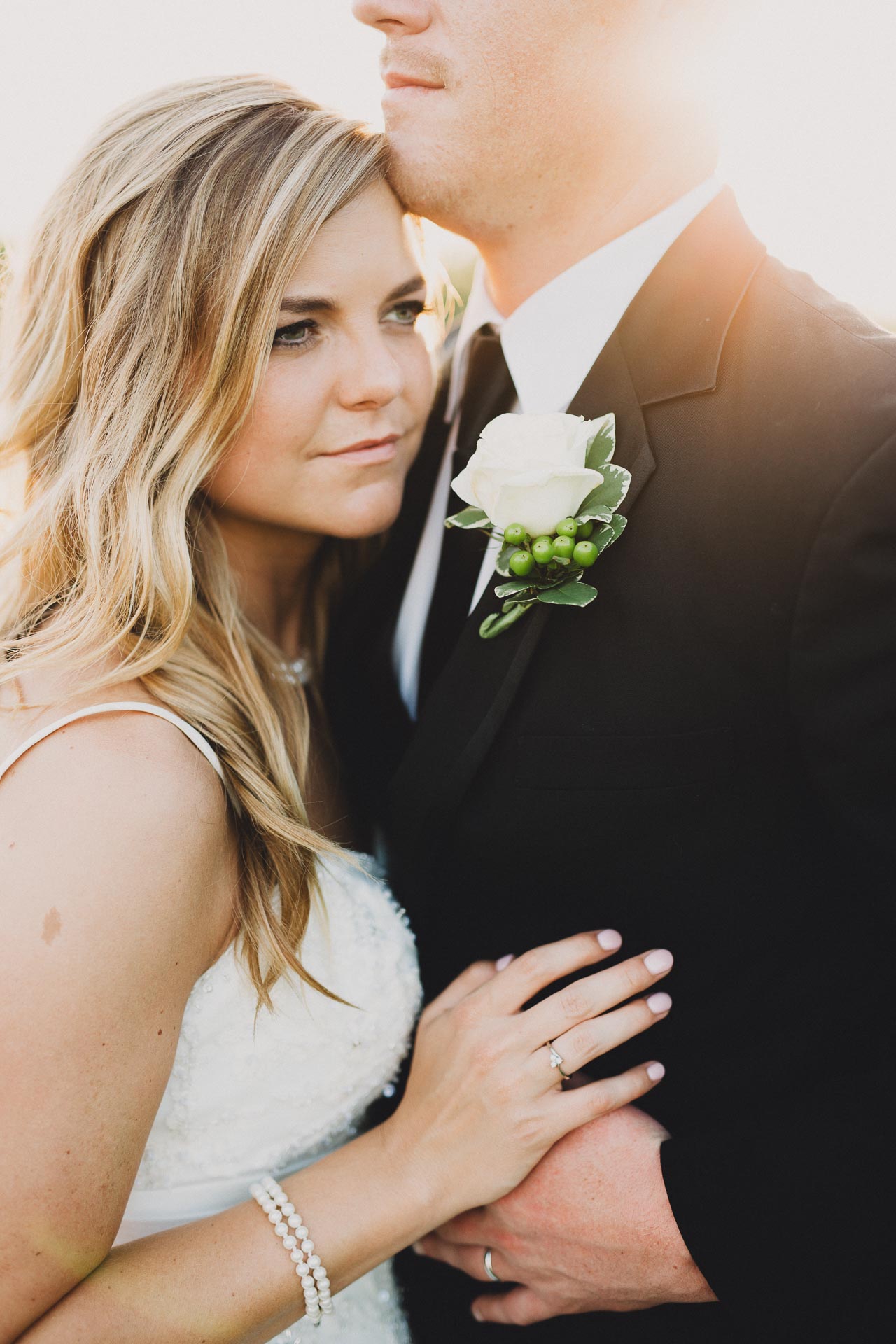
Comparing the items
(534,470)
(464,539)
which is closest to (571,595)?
(534,470)

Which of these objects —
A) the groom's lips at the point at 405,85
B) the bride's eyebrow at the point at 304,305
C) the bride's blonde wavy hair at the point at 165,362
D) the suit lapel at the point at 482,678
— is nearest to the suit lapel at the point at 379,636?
the bride's blonde wavy hair at the point at 165,362

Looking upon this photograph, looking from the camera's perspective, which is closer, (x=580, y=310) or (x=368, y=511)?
(x=580, y=310)

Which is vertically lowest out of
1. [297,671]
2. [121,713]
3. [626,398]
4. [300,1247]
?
[300,1247]

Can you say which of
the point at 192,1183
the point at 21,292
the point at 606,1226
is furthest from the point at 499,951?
the point at 21,292

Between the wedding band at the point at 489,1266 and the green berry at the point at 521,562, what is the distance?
57.4 inches

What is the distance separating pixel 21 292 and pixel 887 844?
2383 millimetres

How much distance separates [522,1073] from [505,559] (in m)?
1.01

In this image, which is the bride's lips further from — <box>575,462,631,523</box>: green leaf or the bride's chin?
<box>575,462,631,523</box>: green leaf

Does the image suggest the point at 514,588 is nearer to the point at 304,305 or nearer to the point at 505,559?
the point at 505,559

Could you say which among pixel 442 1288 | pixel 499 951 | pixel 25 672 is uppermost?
pixel 25 672

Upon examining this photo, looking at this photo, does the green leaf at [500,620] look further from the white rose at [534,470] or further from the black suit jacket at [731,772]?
the white rose at [534,470]

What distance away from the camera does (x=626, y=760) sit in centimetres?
195

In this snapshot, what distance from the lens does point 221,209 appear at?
2.25m

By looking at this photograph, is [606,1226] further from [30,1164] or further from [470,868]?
[30,1164]
